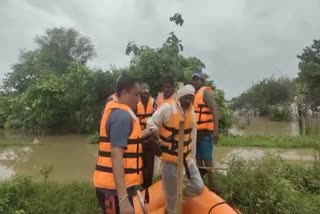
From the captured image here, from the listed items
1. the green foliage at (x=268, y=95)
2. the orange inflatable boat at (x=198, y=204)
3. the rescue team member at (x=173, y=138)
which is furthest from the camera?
the green foliage at (x=268, y=95)

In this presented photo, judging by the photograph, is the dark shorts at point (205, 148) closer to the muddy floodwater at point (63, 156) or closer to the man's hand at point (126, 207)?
the man's hand at point (126, 207)

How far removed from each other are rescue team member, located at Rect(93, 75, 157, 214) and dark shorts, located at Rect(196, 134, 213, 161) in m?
2.43

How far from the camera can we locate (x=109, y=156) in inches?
128

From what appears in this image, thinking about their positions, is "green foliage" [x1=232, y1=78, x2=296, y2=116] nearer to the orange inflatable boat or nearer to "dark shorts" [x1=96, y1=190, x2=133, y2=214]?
the orange inflatable boat

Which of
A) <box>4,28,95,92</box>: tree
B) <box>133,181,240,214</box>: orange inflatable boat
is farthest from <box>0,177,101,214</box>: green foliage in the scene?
<box>4,28,95,92</box>: tree

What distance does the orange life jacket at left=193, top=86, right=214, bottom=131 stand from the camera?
5.75m

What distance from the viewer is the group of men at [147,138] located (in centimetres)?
313

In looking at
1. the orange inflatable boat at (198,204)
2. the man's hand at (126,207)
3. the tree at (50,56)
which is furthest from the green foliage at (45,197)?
the tree at (50,56)

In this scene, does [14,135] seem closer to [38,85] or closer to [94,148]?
[38,85]

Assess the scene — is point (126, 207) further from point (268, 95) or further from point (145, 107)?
point (268, 95)

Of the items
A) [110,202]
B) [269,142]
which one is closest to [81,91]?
[269,142]

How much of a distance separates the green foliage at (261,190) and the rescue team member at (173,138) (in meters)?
1.39

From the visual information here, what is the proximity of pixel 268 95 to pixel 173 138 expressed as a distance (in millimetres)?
23321

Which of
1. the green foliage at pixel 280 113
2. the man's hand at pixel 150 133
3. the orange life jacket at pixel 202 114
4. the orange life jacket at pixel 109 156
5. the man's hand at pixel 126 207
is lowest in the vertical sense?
the man's hand at pixel 126 207
